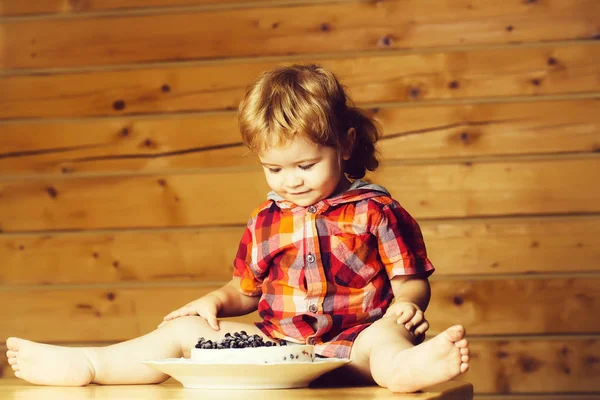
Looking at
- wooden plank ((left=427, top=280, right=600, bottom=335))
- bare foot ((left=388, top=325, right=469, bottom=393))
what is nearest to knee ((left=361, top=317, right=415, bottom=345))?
bare foot ((left=388, top=325, right=469, bottom=393))

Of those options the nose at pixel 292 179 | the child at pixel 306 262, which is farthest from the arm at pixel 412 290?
the nose at pixel 292 179

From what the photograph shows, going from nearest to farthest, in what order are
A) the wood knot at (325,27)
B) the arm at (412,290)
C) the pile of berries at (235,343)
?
the pile of berries at (235,343) → the arm at (412,290) → the wood knot at (325,27)

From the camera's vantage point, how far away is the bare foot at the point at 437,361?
Result: 1047 millimetres

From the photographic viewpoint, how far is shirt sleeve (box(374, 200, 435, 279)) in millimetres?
1408

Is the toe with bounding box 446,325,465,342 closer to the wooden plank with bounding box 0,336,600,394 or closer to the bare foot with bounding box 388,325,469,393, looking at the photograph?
the bare foot with bounding box 388,325,469,393

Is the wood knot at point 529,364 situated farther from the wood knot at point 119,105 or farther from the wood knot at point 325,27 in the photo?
the wood knot at point 119,105

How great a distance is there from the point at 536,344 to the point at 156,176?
3.41 ft

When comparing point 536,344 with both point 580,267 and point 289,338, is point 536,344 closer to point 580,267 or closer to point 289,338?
point 580,267

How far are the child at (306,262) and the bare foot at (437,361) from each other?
0.17 metres

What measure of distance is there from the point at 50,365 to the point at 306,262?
0.43m

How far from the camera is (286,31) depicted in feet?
7.52

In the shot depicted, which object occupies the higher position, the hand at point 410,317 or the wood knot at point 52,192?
the wood knot at point 52,192

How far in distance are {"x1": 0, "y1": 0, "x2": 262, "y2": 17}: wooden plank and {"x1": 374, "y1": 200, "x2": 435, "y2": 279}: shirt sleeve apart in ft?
3.61

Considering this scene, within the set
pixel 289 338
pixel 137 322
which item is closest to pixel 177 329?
pixel 289 338
